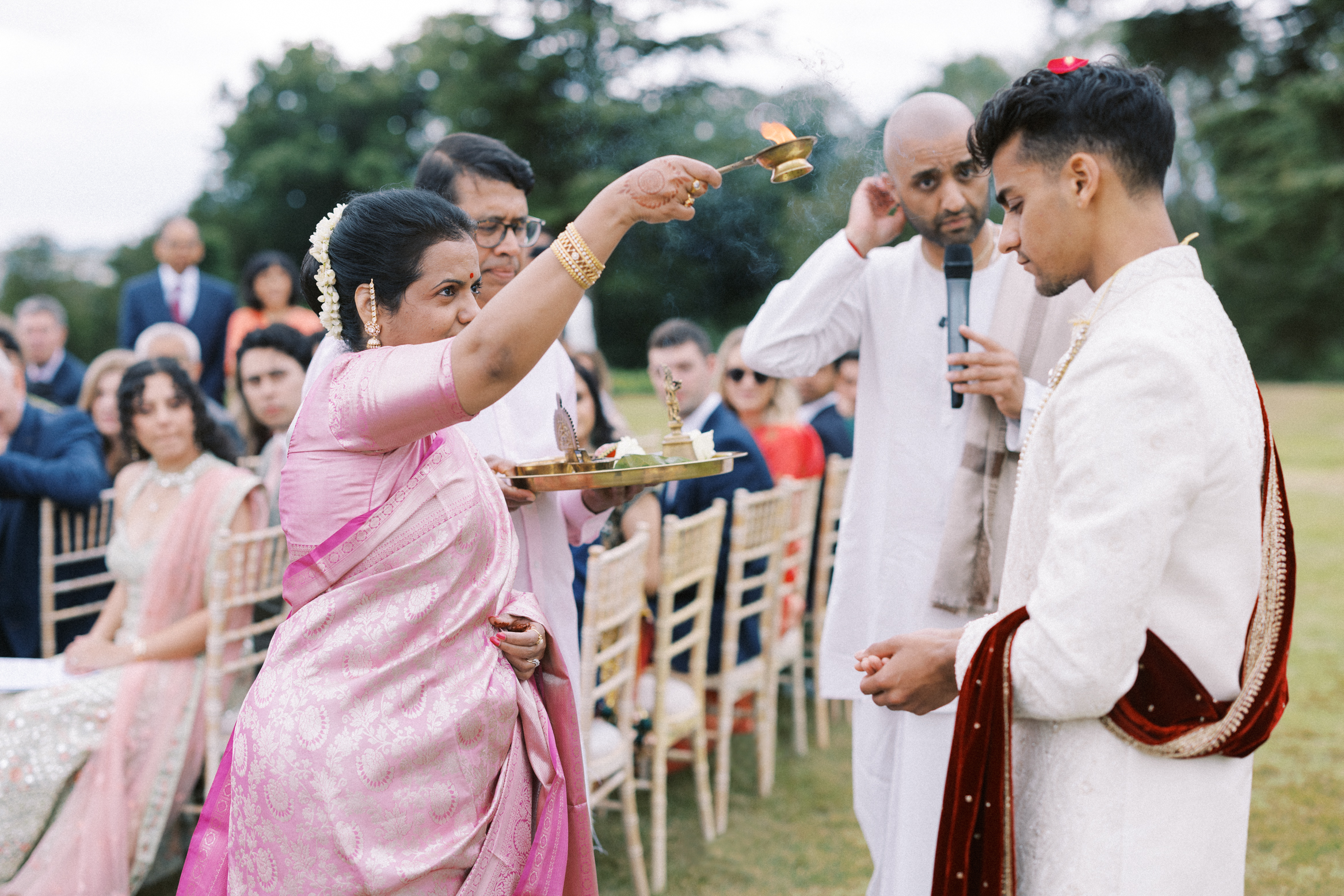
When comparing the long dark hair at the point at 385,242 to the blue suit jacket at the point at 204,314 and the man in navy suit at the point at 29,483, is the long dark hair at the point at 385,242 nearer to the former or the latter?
the man in navy suit at the point at 29,483

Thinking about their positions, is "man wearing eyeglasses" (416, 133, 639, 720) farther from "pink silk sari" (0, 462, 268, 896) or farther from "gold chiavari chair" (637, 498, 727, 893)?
"pink silk sari" (0, 462, 268, 896)

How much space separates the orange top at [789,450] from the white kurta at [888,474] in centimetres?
267

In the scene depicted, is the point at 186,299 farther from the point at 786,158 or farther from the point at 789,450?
the point at 786,158

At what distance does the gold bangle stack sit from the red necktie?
7.17m

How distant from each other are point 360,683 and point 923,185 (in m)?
1.78

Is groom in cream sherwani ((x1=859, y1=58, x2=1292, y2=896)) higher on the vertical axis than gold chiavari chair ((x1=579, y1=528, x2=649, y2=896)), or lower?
higher

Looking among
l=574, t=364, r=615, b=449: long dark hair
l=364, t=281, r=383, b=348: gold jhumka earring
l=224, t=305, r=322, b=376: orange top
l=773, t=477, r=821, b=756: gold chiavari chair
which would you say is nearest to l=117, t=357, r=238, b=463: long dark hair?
l=574, t=364, r=615, b=449: long dark hair

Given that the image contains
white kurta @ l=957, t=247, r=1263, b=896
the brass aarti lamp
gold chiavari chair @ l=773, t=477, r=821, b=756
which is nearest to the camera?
white kurta @ l=957, t=247, r=1263, b=896

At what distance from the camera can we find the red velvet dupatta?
1487 millimetres

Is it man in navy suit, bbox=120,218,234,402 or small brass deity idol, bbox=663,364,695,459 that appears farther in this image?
man in navy suit, bbox=120,218,234,402

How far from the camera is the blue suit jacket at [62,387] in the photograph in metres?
7.49

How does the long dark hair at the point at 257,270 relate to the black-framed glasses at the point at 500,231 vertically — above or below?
above

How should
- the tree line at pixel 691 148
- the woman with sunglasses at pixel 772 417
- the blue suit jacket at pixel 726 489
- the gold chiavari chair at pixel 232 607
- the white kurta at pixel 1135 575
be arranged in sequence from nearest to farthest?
the white kurta at pixel 1135 575
the gold chiavari chair at pixel 232 607
the tree line at pixel 691 148
the blue suit jacket at pixel 726 489
the woman with sunglasses at pixel 772 417

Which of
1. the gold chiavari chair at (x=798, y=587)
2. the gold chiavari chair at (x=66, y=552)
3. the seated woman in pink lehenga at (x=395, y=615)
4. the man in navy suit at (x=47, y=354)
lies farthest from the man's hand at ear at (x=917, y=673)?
the man in navy suit at (x=47, y=354)
